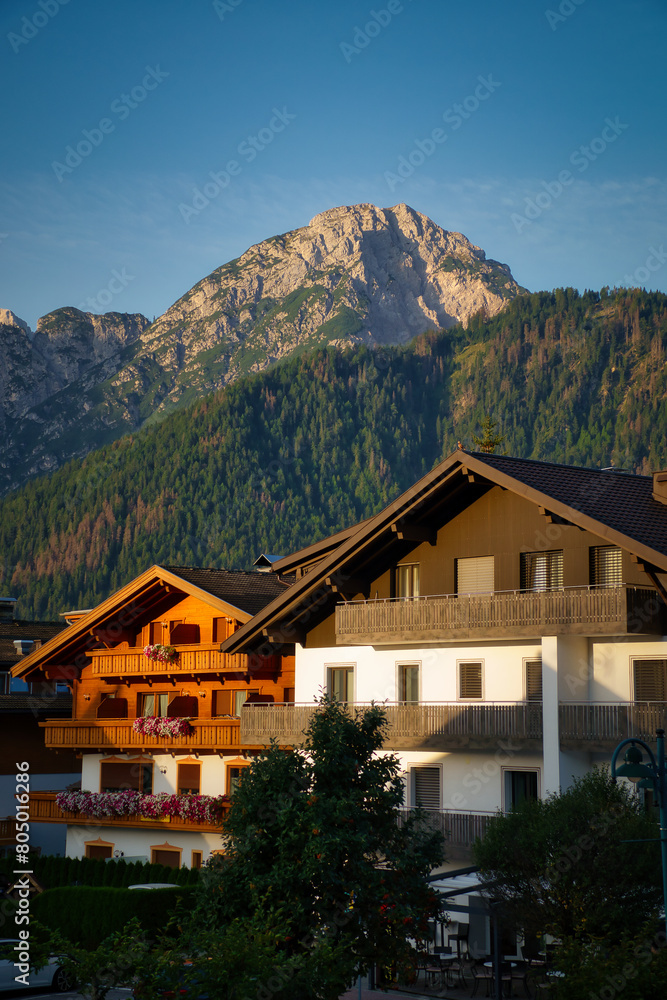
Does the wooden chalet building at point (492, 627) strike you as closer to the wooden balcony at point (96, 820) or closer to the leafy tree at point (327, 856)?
the wooden balcony at point (96, 820)

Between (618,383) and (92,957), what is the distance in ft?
605

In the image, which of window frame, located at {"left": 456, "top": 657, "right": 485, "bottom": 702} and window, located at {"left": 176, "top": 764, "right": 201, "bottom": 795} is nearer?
window frame, located at {"left": 456, "top": 657, "right": 485, "bottom": 702}

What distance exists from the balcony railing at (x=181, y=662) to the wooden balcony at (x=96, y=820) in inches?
197

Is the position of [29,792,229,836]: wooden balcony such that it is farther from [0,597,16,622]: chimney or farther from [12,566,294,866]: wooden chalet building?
[0,597,16,622]: chimney

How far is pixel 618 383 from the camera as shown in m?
192

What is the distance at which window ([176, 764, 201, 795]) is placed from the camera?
41.9 meters

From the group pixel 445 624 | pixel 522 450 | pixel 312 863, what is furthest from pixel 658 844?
pixel 522 450

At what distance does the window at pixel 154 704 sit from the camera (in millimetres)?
44281

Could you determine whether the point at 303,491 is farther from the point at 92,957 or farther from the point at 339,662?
the point at 92,957

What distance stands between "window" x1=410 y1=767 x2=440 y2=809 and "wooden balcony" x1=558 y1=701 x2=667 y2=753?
5264 mm

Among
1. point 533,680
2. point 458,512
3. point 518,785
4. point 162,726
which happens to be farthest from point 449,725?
point 162,726

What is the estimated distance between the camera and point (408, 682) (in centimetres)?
3569

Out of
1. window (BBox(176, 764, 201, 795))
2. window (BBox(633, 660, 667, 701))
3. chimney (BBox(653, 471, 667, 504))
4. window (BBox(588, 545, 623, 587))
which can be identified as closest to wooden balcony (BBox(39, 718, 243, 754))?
window (BBox(176, 764, 201, 795))

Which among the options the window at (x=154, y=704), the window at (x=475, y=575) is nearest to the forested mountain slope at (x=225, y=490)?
the window at (x=154, y=704)
